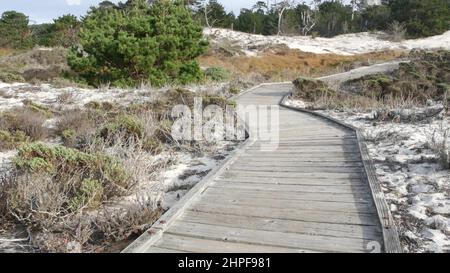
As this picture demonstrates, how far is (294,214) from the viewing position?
378cm

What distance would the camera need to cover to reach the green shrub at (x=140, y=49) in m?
15.2

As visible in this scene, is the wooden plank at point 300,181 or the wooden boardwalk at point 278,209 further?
the wooden plank at point 300,181

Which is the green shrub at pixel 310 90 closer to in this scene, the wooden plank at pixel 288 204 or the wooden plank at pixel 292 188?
the wooden plank at pixel 292 188

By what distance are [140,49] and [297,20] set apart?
44404mm

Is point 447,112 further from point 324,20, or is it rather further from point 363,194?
point 324,20

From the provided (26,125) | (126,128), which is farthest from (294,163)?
(26,125)

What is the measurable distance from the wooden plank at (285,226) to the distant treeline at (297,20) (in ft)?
102

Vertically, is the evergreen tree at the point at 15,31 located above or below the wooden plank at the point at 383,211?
above

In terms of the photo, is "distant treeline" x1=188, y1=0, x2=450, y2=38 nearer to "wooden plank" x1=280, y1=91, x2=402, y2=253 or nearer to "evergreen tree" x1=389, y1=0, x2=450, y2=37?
"evergreen tree" x1=389, y1=0, x2=450, y2=37

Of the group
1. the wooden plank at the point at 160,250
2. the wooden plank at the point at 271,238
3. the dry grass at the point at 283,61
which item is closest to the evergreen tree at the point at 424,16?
the dry grass at the point at 283,61

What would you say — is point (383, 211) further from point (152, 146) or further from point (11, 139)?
point (11, 139)

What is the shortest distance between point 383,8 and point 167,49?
43.8 metres

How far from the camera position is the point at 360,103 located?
10.6 meters
